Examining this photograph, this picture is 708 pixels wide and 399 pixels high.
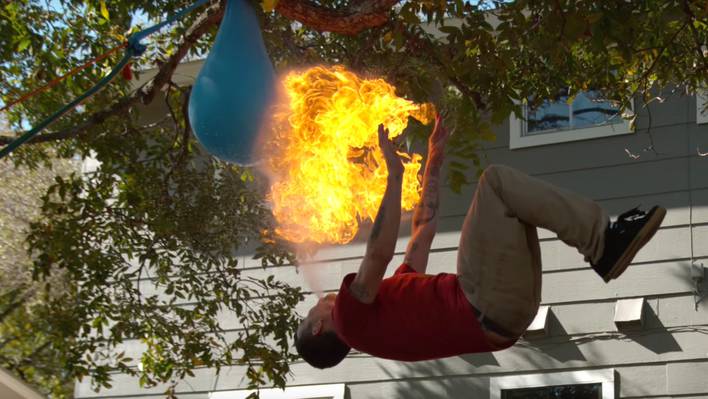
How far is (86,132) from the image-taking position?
23.5 feet

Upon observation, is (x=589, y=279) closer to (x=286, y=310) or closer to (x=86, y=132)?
(x=286, y=310)

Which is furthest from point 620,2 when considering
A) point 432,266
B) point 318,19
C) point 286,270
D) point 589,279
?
point 286,270

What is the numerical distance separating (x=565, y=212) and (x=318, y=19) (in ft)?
6.04

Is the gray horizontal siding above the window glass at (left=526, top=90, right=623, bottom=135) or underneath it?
underneath

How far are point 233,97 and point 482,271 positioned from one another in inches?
50.3

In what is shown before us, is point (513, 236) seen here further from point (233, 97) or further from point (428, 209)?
point (233, 97)

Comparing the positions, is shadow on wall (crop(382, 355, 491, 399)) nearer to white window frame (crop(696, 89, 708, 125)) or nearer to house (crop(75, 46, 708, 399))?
house (crop(75, 46, 708, 399))

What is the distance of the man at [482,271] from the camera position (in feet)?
14.1

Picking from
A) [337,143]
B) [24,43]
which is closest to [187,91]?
[24,43]

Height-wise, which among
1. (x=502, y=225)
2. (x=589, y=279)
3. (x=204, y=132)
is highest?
(x=589, y=279)

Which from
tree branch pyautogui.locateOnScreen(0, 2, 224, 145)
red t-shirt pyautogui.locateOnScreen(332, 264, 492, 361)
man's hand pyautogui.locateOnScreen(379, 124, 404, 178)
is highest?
tree branch pyautogui.locateOnScreen(0, 2, 224, 145)

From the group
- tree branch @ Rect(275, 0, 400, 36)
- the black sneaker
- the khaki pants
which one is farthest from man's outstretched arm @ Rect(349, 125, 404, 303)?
tree branch @ Rect(275, 0, 400, 36)

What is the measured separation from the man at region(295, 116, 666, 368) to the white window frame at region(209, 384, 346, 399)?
4.34m

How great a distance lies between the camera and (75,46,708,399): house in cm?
814
